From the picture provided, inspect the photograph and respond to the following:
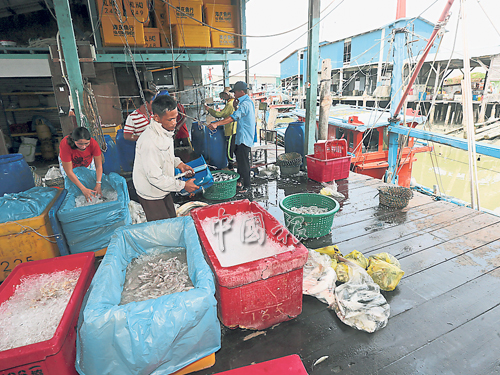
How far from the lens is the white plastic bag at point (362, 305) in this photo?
196 cm

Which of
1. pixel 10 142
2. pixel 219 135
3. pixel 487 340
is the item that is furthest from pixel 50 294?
pixel 10 142

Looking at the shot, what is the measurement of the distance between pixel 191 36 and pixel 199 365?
6152 millimetres

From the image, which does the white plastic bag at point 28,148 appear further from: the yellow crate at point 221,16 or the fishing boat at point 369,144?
the fishing boat at point 369,144

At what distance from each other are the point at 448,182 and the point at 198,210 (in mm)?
14274

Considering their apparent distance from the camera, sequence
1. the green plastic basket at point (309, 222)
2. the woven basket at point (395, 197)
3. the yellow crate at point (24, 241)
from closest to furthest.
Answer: the yellow crate at point (24, 241)
the green plastic basket at point (309, 222)
the woven basket at point (395, 197)

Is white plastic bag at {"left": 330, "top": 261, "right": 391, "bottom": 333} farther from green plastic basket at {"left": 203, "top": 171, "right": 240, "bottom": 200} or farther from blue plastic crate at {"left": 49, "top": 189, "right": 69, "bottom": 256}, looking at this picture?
blue plastic crate at {"left": 49, "top": 189, "right": 69, "bottom": 256}

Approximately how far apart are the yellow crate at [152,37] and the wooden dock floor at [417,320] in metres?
5.48

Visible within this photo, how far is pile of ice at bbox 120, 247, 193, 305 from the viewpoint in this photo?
1.70 m

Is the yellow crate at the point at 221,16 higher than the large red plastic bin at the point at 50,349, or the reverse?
the yellow crate at the point at 221,16

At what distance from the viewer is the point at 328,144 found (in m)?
5.22

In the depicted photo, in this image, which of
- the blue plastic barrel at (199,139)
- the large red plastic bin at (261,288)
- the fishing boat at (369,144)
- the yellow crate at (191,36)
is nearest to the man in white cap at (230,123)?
the blue plastic barrel at (199,139)

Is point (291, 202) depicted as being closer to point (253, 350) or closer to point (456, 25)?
point (253, 350)

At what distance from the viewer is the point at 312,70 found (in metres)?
4.95

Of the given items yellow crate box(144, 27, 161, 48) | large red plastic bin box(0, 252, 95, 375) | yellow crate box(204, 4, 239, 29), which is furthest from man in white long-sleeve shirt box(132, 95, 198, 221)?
yellow crate box(204, 4, 239, 29)
